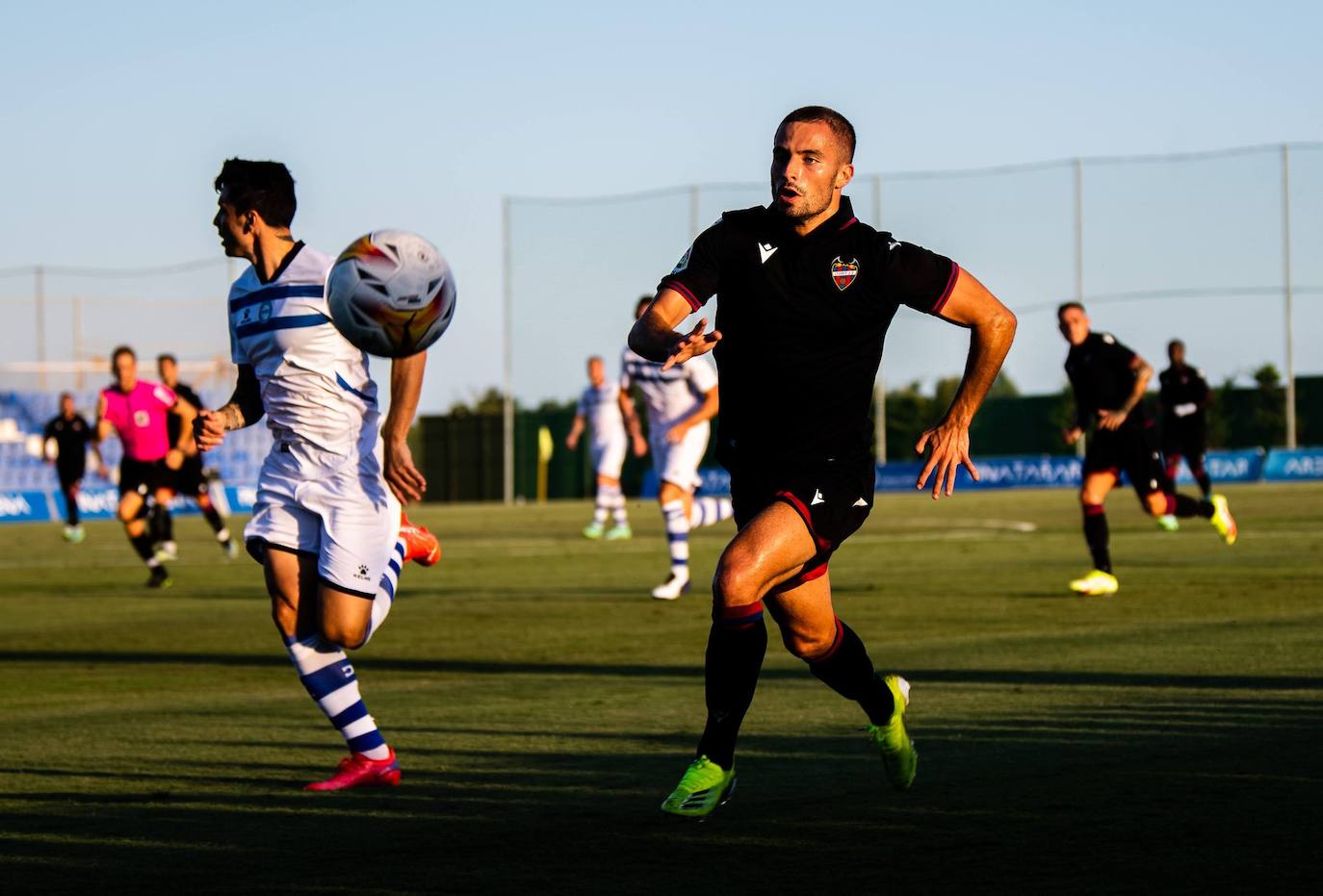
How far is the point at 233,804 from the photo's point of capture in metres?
6.66

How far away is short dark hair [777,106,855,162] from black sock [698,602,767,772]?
1483mm

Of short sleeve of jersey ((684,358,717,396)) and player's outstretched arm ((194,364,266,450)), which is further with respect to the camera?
short sleeve of jersey ((684,358,717,396))

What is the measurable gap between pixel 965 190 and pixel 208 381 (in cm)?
1836

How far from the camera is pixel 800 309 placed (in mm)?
6305

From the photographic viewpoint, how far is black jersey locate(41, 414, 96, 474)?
Result: 3294cm

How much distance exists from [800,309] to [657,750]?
221 cm

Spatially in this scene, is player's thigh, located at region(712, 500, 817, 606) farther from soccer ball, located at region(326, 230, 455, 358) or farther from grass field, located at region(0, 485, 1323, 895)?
soccer ball, located at region(326, 230, 455, 358)

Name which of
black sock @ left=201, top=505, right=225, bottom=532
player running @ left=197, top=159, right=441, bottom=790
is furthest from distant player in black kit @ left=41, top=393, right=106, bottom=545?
player running @ left=197, top=159, right=441, bottom=790

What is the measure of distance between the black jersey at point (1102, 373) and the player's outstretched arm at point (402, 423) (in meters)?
9.99

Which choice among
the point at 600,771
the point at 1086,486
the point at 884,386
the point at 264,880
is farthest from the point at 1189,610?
the point at 884,386

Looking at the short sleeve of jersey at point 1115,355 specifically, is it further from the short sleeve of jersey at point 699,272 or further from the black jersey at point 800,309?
the short sleeve of jersey at point 699,272

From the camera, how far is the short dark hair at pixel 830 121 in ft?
20.6

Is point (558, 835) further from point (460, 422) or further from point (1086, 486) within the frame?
point (460, 422)

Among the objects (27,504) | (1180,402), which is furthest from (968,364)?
(27,504)
